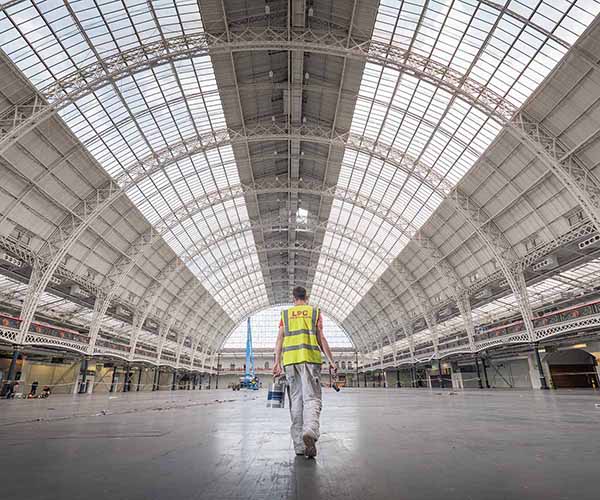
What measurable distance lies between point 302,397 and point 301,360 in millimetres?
422

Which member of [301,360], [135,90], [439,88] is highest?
[135,90]

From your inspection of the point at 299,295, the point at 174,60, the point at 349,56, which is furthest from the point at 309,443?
the point at 174,60

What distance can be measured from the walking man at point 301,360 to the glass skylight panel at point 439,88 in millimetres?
23294

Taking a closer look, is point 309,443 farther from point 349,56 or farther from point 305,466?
point 349,56

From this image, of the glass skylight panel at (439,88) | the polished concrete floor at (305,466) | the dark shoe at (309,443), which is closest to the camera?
the polished concrete floor at (305,466)

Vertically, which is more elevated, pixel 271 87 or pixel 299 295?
pixel 271 87

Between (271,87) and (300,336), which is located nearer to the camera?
(300,336)

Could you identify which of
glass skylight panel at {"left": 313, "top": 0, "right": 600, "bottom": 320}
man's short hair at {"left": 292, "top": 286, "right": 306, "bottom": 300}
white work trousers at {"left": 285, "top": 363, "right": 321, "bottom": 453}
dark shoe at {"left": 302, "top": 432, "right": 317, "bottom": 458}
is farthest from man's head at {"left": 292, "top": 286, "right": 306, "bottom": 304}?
glass skylight panel at {"left": 313, "top": 0, "right": 600, "bottom": 320}

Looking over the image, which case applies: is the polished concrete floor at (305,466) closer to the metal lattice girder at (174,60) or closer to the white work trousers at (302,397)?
the white work trousers at (302,397)

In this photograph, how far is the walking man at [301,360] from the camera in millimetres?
4051

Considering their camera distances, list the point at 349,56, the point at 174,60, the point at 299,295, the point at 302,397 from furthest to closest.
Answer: the point at 349,56 → the point at 174,60 → the point at 299,295 → the point at 302,397

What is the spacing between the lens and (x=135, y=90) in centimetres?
2755

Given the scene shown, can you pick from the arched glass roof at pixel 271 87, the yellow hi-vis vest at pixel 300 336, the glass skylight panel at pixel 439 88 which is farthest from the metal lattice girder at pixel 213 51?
the yellow hi-vis vest at pixel 300 336

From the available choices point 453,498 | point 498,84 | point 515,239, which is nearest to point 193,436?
point 453,498
